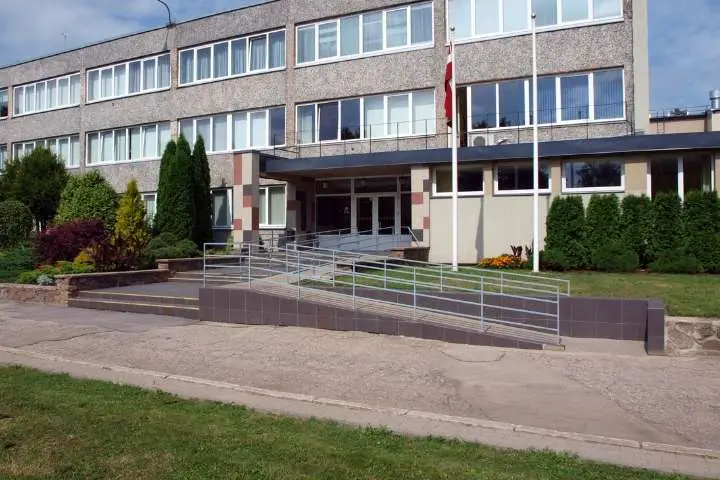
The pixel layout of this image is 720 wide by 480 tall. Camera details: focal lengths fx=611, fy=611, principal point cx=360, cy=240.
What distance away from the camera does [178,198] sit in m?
22.7

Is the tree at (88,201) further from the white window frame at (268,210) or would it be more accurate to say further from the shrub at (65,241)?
the white window frame at (268,210)

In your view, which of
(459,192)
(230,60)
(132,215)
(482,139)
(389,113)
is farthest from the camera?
(230,60)

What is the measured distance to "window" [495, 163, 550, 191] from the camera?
1841cm

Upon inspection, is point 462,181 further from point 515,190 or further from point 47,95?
point 47,95

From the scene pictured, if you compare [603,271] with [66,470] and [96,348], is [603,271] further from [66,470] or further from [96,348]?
[66,470]

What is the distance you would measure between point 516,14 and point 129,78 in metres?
18.4

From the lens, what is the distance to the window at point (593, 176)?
1752cm

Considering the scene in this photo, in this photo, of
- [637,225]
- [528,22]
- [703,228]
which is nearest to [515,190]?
[637,225]

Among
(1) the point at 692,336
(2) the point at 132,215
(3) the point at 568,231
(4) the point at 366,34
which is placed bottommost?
(1) the point at 692,336

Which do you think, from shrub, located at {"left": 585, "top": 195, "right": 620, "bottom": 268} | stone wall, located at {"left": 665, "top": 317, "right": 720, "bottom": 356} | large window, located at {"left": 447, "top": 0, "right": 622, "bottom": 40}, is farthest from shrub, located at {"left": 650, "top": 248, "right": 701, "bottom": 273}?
large window, located at {"left": 447, "top": 0, "right": 622, "bottom": 40}

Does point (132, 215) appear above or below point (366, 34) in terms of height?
below

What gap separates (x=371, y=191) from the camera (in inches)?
899

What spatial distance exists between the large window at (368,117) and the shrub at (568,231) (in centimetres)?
557

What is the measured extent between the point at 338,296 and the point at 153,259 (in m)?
8.77
